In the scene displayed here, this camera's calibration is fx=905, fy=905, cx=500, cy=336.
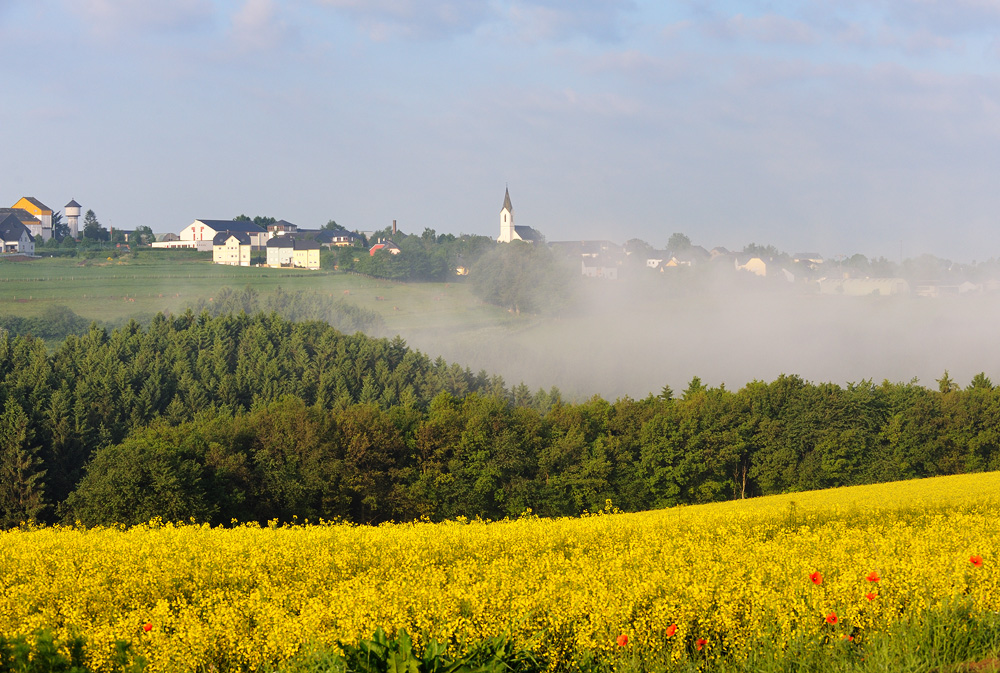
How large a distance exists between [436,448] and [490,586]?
42.9 metres

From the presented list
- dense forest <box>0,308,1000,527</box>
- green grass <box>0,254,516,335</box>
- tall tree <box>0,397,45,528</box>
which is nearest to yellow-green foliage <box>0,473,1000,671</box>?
dense forest <box>0,308,1000,527</box>

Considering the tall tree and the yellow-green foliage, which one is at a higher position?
the yellow-green foliage

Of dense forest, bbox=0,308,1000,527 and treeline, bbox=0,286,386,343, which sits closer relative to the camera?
dense forest, bbox=0,308,1000,527

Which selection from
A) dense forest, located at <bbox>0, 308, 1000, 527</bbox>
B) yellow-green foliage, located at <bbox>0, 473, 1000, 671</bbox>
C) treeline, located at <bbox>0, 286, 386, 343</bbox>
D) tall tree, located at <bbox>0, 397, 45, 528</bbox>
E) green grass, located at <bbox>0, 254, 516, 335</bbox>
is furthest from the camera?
treeline, located at <bbox>0, 286, 386, 343</bbox>

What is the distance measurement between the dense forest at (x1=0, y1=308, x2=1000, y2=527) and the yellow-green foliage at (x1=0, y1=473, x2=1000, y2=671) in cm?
2235

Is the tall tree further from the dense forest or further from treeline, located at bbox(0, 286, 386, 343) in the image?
treeline, located at bbox(0, 286, 386, 343)

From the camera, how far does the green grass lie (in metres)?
152

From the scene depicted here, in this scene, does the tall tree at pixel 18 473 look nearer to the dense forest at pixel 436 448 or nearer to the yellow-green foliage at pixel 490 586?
the dense forest at pixel 436 448

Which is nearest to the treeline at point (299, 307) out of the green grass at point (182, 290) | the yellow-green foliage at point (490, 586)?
the green grass at point (182, 290)

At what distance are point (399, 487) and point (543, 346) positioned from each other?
347ft

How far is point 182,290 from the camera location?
16912 cm

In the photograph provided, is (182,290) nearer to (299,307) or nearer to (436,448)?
(299,307)

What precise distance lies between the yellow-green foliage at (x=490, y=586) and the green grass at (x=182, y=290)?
141 metres

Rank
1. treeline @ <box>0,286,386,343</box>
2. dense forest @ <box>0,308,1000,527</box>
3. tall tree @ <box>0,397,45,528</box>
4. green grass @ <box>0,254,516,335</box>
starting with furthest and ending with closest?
treeline @ <box>0,286,386,343</box>
green grass @ <box>0,254,516,335</box>
tall tree @ <box>0,397,45,528</box>
dense forest @ <box>0,308,1000,527</box>
